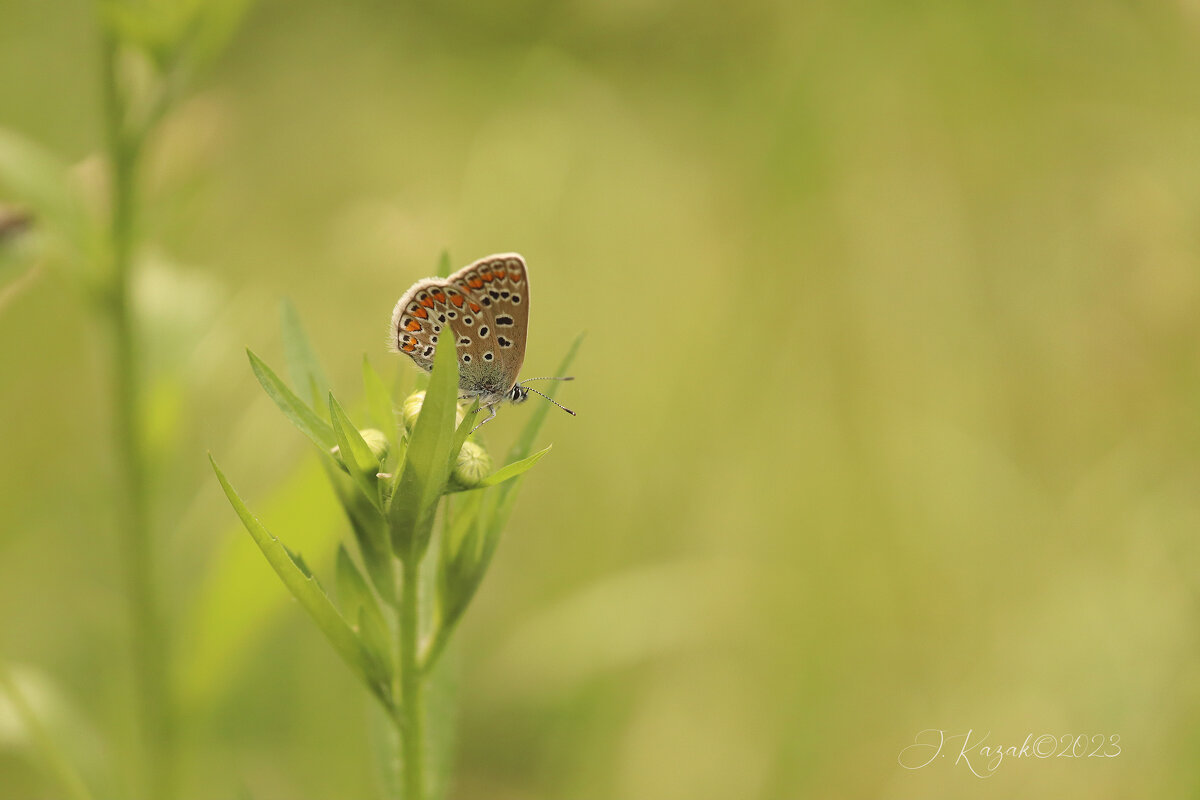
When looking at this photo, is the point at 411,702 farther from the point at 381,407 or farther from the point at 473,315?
the point at 473,315

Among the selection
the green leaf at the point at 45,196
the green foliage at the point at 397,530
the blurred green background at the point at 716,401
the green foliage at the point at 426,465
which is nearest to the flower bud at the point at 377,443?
the green foliage at the point at 397,530

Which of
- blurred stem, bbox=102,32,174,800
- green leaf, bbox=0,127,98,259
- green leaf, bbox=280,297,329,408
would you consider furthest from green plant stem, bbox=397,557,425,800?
green leaf, bbox=0,127,98,259

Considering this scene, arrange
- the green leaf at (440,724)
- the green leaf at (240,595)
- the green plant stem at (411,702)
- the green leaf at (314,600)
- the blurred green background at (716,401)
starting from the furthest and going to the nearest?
the blurred green background at (716,401) → the green leaf at (240,595) → the green leaf at (440,724) → the green plant stem at (411,702) → the green leaf at (314,600)

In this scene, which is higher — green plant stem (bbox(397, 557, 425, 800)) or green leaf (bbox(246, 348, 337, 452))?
green leaf (bbox(246, 348, 337, 452))

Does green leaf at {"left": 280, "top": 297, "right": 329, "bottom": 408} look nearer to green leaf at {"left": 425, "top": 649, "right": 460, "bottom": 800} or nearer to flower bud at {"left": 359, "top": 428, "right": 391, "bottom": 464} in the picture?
flower bud at {"left": 359, "top": 428, "right": 391, "bottom": 464}

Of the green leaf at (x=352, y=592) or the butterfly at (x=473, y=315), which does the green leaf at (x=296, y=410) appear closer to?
the green leaf at (x=352, y=592)

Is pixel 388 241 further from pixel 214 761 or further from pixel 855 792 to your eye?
pixel 855 792

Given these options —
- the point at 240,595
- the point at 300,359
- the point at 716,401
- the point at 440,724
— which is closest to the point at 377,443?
the point at 300,359

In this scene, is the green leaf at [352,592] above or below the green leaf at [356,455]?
below
